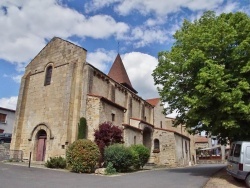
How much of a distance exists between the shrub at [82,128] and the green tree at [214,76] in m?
7.60

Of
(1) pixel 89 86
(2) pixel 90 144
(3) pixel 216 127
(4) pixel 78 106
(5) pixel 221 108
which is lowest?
(2) pixel 90 144

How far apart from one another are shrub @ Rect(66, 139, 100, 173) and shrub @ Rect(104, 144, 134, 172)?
86 centimetres

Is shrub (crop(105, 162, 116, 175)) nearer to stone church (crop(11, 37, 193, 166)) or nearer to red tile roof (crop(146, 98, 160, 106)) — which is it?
stone church (crop(11, 37, 193, 166))

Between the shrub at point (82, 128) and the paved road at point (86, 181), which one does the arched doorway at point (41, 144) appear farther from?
the paved road at point (86, 181)

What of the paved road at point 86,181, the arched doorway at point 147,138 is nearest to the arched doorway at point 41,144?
the paved road at point 86,181

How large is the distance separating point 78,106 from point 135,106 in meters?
11.6

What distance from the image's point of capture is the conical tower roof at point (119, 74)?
34.3m

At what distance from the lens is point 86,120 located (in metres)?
20.7

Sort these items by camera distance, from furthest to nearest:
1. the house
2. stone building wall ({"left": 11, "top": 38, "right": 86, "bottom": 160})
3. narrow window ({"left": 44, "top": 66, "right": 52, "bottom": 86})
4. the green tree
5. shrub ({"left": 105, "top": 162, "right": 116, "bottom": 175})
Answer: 1. the house
2. narrow window ({"left": 44, "top": 66, "right": 52, "bottom": 86})
3. stone building wall ({"left": 11, "top": 38, "right": 86, "bottom": 160})
4. shrub ({"left": 105, "top": 162, "right": 116, "bottom": 175})
5. the green tree

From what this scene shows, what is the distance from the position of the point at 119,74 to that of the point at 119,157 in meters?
20.2

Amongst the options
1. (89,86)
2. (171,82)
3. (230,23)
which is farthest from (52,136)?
(230,23)

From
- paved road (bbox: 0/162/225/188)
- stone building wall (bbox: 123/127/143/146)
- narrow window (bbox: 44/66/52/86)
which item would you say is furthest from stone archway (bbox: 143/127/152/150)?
paved road (bbox: 0/162/225/188)

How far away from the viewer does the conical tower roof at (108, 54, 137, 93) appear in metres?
34.3

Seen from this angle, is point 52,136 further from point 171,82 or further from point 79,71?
point 171,82
